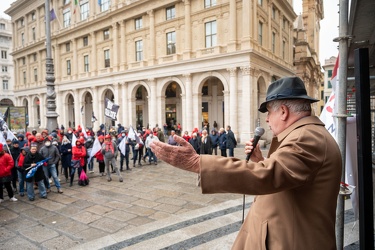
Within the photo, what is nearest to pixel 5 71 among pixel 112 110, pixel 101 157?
pixel 112 110

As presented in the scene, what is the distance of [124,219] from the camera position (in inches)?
236

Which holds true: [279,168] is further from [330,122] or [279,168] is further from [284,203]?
[330,122]

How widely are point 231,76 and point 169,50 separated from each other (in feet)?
24.7

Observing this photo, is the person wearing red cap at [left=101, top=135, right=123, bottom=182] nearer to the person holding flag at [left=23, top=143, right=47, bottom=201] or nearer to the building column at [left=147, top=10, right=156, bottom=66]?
the person holding flag at [left=23, top=143, right=47, bottom=201]

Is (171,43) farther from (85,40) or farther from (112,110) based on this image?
(85,40)

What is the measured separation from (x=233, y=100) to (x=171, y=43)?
347 inches

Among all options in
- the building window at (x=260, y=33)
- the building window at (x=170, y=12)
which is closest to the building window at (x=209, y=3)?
the building window at (x=170, y=12)

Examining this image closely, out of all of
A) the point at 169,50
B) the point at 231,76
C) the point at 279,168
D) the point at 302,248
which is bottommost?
the point at 302,248

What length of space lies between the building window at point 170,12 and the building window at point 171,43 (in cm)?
157

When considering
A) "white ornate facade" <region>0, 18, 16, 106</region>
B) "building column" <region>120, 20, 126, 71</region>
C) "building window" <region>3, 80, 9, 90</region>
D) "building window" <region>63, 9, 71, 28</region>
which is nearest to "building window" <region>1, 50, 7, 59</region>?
"white ornate facade" <region>0, 18, 16, 106</region>

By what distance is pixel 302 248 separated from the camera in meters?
1.58

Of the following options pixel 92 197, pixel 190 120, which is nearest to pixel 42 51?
→ pixel 190 120

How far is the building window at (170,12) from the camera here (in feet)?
83.5

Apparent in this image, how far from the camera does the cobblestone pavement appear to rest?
189 inches
